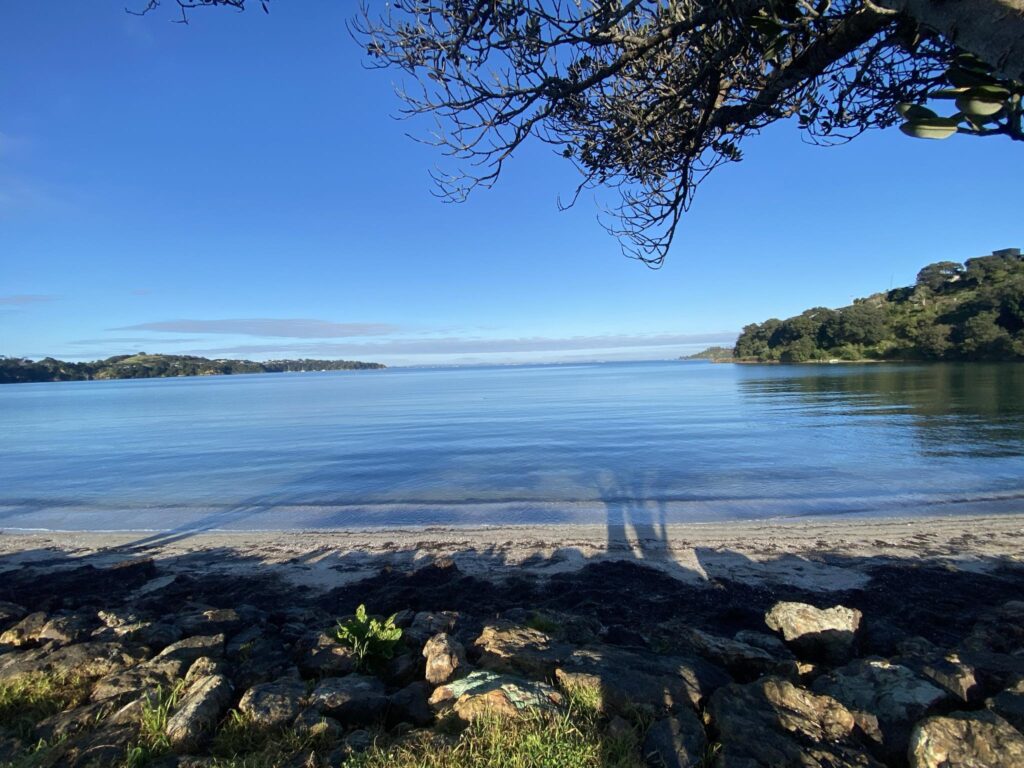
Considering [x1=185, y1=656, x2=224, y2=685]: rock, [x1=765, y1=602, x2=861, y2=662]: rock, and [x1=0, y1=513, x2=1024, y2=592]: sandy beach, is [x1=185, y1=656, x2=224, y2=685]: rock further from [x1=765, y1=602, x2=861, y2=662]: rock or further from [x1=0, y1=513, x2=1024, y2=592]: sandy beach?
[x1=765, y1=602, x2=861, y2=662]: rock

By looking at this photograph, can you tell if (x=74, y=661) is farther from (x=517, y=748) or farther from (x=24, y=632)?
(x=517, y=748)

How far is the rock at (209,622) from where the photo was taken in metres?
5.33

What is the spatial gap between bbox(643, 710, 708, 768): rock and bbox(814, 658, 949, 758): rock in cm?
95

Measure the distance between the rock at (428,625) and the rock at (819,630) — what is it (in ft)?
9.70

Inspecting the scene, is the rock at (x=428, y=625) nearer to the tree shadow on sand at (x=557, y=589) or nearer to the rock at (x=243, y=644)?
the tree shadow on sand at (x=557, y=589)

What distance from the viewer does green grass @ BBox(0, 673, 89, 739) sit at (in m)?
3.43

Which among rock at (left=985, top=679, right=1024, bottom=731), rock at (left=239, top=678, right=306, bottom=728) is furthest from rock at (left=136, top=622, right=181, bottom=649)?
rock at (left=985, top=679, right=1024, bottom=731)

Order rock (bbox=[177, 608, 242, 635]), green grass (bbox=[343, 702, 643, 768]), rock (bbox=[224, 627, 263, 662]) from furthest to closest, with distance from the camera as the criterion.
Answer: rock (bbox=[177, 608, 242, 635]), rock (bbox=[224, 627, 263, 662]), green grass (bbox=[343, 702, 643, 768])

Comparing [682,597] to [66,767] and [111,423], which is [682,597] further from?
[111,423]

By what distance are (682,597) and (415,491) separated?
955cm

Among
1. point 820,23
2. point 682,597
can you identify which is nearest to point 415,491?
point 682,597

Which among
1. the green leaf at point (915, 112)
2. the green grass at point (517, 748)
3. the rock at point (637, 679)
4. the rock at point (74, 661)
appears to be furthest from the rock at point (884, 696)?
the rock at point (74, 661)

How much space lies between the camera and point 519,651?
4.05 metres

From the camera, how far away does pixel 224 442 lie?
27.0 meters
